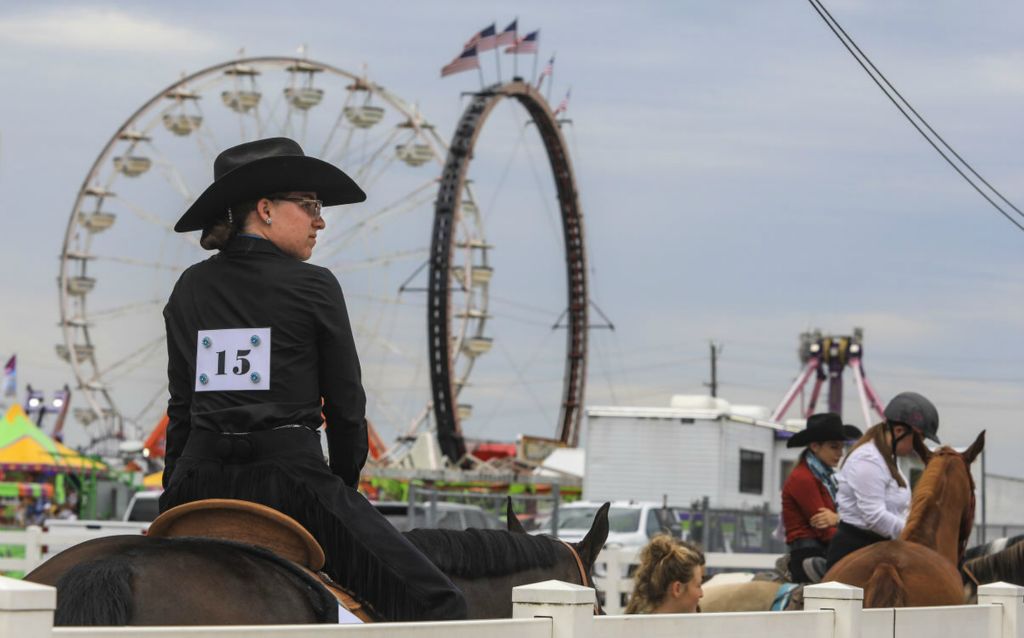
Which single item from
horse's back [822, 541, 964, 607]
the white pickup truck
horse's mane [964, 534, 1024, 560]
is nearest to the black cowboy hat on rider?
the white pickup truck

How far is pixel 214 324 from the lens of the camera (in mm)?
4172

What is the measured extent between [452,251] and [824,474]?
129ft

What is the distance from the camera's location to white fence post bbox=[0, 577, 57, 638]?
2506 millimetres

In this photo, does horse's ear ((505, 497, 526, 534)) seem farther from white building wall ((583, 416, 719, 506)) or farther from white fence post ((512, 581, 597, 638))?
white building wall ((583, 416, 719, 506))

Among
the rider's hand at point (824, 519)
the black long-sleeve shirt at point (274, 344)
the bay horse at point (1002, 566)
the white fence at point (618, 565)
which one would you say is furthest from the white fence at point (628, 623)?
the white fence at point (618, 565)

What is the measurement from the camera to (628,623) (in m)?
4.05

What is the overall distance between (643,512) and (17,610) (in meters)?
21.8

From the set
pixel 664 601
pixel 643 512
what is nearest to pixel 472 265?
pixel 643 512

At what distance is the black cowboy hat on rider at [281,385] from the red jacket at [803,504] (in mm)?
4812

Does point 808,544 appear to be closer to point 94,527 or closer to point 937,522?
point 937,522

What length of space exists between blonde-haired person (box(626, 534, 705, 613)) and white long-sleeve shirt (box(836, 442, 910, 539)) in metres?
0.99

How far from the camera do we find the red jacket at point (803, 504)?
28.6ft

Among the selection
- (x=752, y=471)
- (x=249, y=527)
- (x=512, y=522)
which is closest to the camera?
(x=249, y=527)

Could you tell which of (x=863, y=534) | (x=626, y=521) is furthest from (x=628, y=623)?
(x=626, y=521)
